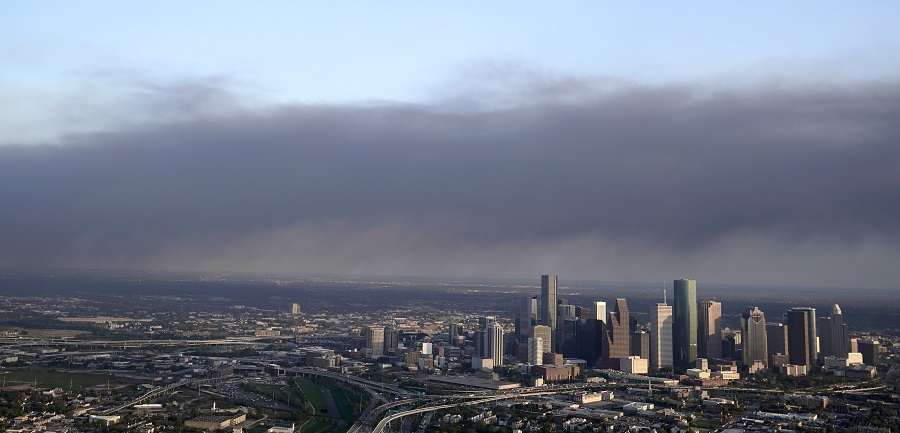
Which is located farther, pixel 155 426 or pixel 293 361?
pixel 293 361

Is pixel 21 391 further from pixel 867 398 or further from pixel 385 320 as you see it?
pixel 385 320

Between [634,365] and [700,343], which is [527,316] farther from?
[634,365]

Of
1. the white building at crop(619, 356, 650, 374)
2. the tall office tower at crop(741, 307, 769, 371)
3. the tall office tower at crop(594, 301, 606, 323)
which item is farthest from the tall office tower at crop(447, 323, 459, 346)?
the tall office tower at crop(741, 307, 769, 371)

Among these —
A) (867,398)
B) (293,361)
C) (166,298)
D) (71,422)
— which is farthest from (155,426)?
(166,298)

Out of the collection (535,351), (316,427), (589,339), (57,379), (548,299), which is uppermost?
(548,299)

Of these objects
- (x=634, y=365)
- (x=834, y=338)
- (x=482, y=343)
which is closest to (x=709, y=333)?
(x=634, y=365)

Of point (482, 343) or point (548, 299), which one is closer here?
point (482, 343)

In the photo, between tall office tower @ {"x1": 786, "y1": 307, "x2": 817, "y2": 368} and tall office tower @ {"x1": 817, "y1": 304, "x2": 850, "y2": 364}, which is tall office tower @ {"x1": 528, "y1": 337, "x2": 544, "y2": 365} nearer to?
tall office tower @ {"x1": 786, "y1": 307, "x2": 817, "y2": 368}
